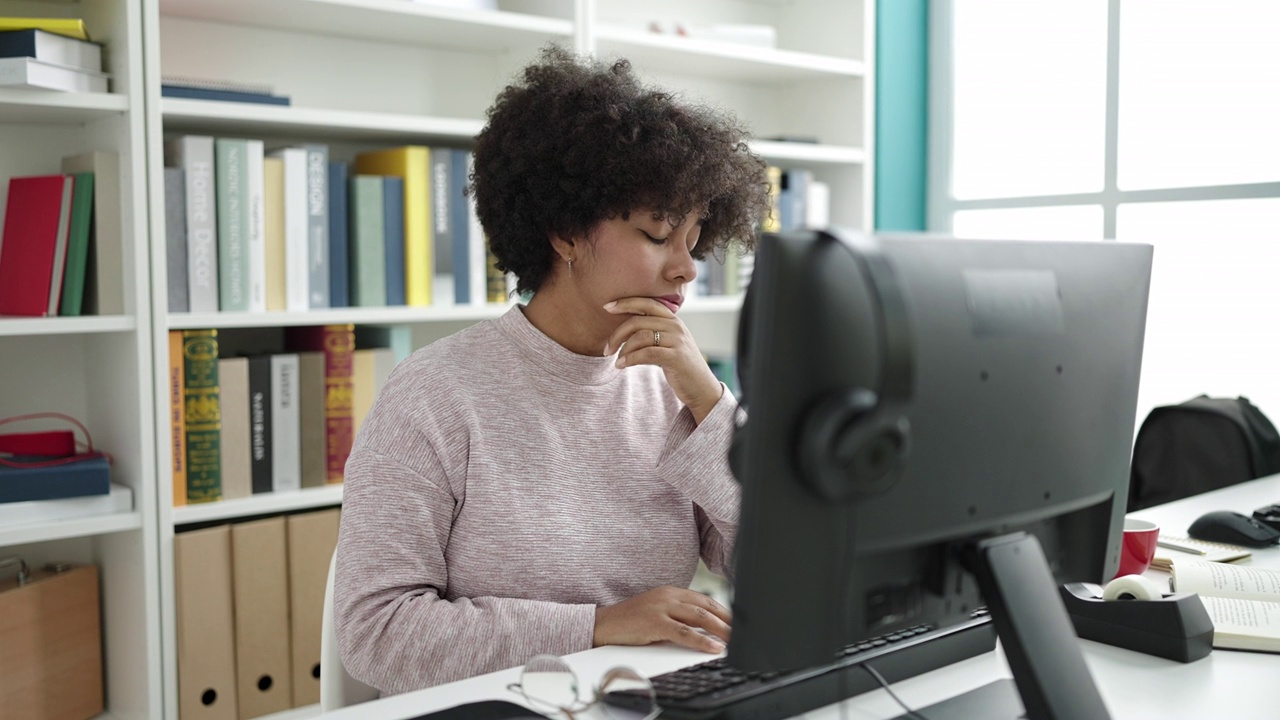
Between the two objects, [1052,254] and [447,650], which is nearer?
[1052,254]

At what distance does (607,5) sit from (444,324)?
95cm

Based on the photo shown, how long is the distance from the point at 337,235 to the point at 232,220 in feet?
0.69

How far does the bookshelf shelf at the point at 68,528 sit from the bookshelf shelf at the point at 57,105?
2.29 ft

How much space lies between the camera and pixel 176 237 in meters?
1.91

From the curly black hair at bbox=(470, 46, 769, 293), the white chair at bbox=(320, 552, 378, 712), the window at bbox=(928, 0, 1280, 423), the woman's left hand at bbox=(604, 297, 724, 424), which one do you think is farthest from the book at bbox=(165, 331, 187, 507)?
the window at bbox=(928, 0, 1280, 423)

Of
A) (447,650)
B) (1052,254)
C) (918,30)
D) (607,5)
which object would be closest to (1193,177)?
(918,30)

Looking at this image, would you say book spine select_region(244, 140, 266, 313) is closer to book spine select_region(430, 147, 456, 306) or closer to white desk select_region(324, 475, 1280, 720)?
book spine select_region(430, 147, 456, 306)

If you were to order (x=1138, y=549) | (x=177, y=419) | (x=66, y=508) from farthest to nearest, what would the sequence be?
1. (x=177, y=419)
2. (x=66, y=508)
3. (x=1138, y=549)

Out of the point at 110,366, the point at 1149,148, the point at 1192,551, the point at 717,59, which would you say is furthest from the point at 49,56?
the point at 1149,148

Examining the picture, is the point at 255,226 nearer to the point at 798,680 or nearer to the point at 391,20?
the point at 391,20

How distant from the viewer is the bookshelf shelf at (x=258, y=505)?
6.38 ft

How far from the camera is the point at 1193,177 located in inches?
102

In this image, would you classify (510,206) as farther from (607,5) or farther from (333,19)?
(607,5)

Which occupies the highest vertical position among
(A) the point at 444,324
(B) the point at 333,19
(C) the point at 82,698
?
(B) the point at 333,19
